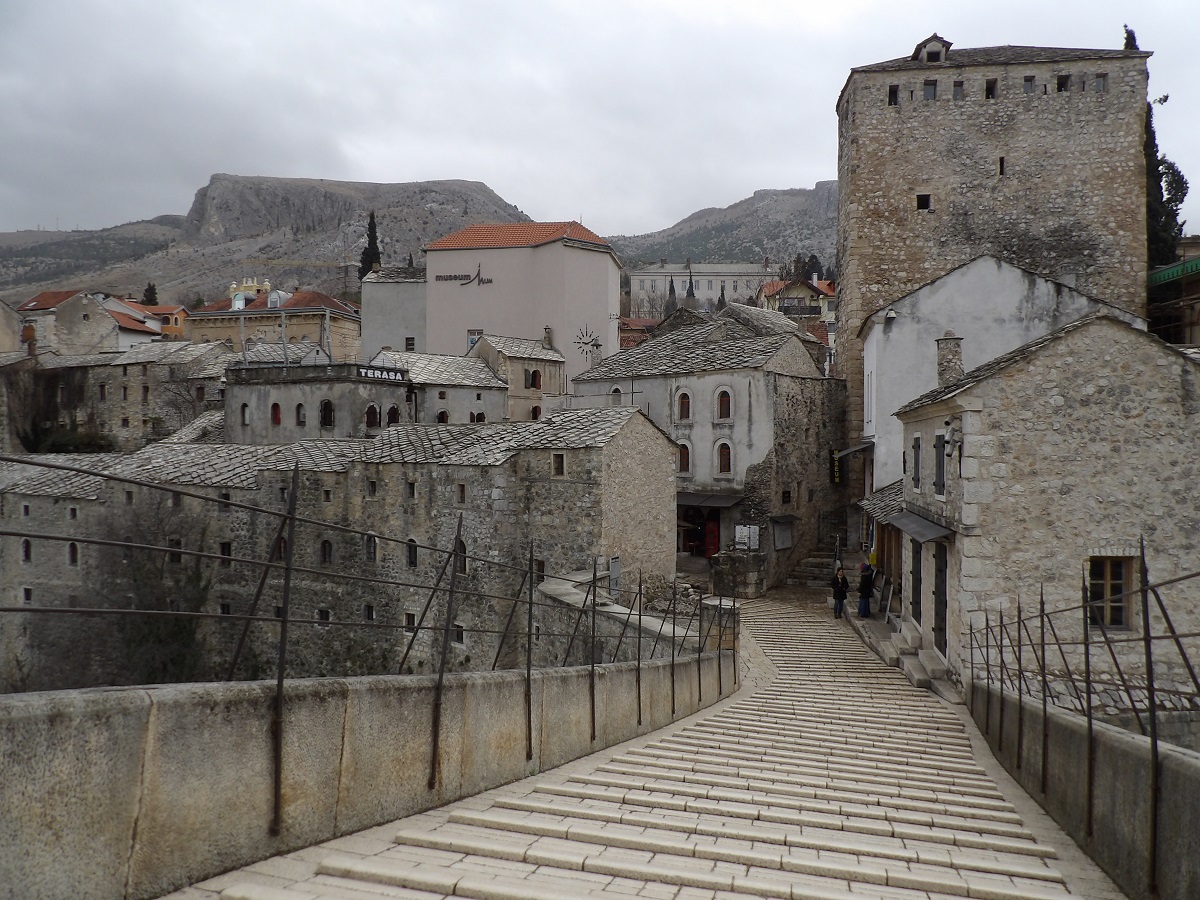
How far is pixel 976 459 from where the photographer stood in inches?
520

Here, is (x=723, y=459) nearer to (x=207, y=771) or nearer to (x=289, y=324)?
(x=207, y=771)

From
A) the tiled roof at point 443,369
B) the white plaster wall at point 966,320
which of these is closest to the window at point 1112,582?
the white plaster wall at point 966,320

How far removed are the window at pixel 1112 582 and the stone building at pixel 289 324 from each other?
152ft

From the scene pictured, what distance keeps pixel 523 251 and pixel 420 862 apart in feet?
133

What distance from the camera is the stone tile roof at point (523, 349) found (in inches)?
1436

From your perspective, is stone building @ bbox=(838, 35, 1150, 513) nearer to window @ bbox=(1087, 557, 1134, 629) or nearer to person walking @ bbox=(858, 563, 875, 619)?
person walking @ bbox=(858, 563, 875, 619)

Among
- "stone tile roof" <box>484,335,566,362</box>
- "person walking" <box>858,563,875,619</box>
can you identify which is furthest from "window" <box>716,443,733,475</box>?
"stone tile roof" <box>484,335,566,362</box>

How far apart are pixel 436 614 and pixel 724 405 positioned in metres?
12.3

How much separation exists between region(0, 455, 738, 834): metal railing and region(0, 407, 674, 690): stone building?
60 centimetres

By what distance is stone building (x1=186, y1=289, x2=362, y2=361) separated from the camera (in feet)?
177

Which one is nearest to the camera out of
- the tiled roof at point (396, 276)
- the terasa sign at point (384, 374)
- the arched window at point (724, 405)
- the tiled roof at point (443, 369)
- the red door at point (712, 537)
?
the red door at point (712, 537)

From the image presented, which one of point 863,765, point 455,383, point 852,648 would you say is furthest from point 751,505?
point 863,765

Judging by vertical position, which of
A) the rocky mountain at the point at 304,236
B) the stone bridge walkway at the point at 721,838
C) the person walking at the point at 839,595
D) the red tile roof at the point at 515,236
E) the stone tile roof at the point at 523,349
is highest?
the rocky mountain at the point at 304,236

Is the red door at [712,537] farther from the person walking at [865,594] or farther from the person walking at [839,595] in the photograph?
the person walking at [865,594]
